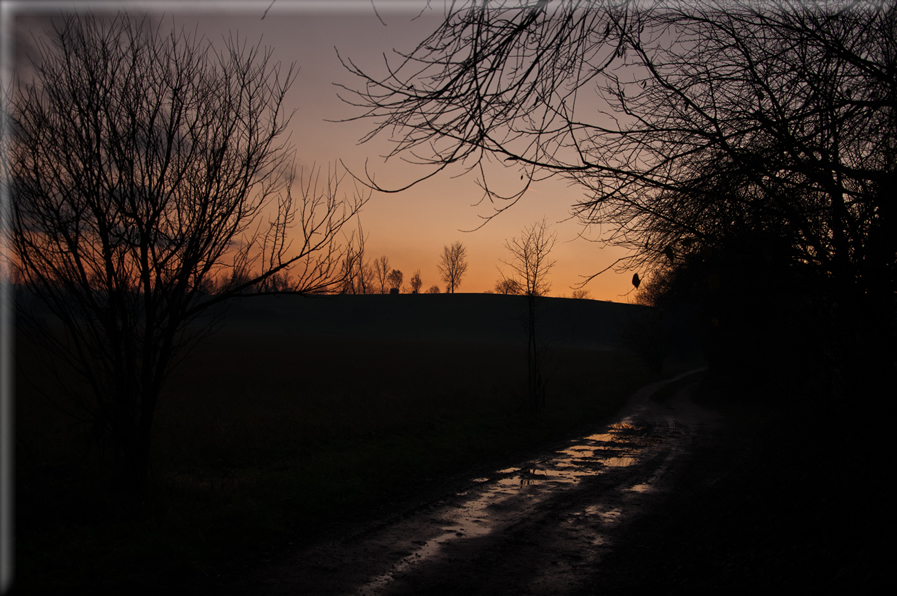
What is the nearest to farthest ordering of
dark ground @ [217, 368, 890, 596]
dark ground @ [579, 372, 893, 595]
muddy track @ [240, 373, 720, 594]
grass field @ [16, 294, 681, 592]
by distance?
dark ground @ [579, 372, 893, 595] < dark ground @ [217, 368, 890, 596] < muddy track @ [240, 373, 720, 594] < grass field @ [16, 294, 681, 592]

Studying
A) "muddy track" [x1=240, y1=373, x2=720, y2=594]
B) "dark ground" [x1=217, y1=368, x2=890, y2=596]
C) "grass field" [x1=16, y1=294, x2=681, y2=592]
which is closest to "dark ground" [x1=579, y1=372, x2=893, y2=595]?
"dark ground" [x1=217, y1=368, x2=890, y2=596]

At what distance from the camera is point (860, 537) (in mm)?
4473

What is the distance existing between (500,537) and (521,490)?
2428 mm

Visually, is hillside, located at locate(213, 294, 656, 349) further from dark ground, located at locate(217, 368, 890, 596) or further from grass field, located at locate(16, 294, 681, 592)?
dark ground, located at locate(217, 368, 890, 596)

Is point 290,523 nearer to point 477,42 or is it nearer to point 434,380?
point 477,42

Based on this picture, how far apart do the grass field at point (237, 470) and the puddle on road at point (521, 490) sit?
1.20 metres

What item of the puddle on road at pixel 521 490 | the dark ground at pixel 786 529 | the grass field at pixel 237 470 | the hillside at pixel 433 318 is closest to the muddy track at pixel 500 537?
the puddle on road at pixel 521 490

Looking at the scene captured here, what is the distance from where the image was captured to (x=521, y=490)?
8.55m

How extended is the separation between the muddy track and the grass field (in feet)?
2.63

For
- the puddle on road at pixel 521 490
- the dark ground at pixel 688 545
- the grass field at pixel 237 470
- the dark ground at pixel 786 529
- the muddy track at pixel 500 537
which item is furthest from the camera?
the puddle on road at pixel 521 490

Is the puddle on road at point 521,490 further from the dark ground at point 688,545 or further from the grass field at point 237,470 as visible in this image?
the grass field at point 237,470

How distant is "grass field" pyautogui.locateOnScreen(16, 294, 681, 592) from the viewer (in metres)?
5.48

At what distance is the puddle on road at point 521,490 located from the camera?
19.7 feet

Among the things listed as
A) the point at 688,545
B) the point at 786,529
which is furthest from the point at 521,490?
the point at 786,529
